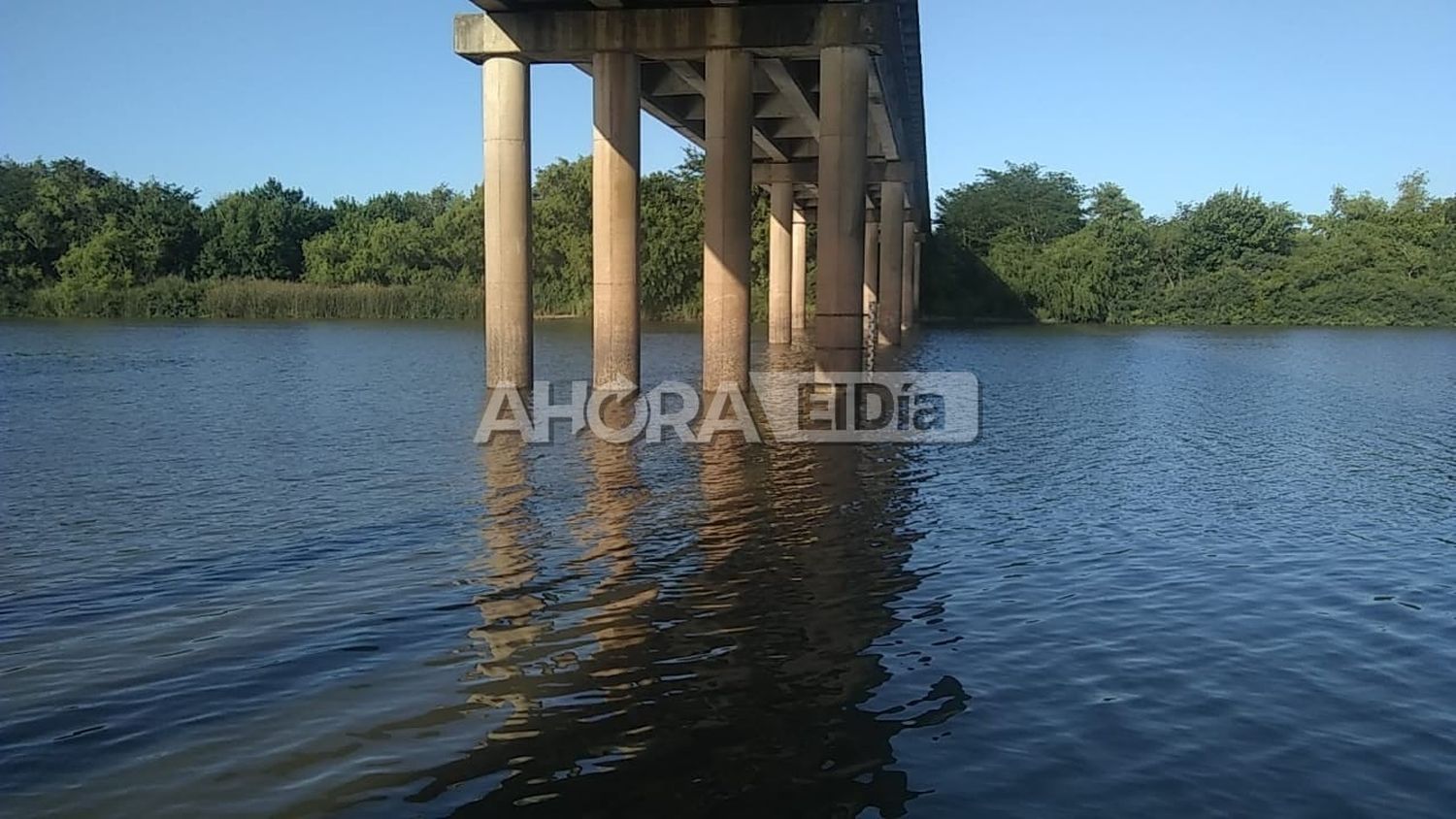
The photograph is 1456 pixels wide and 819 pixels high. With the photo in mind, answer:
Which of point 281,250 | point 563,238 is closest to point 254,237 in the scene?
point 281,250

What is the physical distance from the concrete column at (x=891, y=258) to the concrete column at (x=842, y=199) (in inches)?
1045

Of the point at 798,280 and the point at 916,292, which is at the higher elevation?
the point at 916,292

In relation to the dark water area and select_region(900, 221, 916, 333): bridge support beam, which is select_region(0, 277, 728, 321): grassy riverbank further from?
the dark water area

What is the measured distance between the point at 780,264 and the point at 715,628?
5107 cm

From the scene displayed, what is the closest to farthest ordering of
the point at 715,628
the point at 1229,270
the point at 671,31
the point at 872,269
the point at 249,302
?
the point at 715,628 → the point at 671,31 → the point at 872,269 → the point at 249,302 → the point at 1229,270

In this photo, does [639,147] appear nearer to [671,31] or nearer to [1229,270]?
[671,31]

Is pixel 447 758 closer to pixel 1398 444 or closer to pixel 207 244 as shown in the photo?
pixel 1398 444

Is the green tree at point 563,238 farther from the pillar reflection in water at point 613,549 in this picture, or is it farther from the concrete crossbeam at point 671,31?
the pillar reflection in water at point 613,549

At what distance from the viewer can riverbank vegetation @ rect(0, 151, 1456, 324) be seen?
278ft

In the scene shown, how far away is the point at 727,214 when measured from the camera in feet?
A: 96.0

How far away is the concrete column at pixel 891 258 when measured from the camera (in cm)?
5597

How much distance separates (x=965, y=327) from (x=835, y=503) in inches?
2764

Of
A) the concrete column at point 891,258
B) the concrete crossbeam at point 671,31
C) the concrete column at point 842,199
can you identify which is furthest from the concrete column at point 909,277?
the concrete crossbeam at point 671,31

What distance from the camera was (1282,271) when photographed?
97625 millimetres
